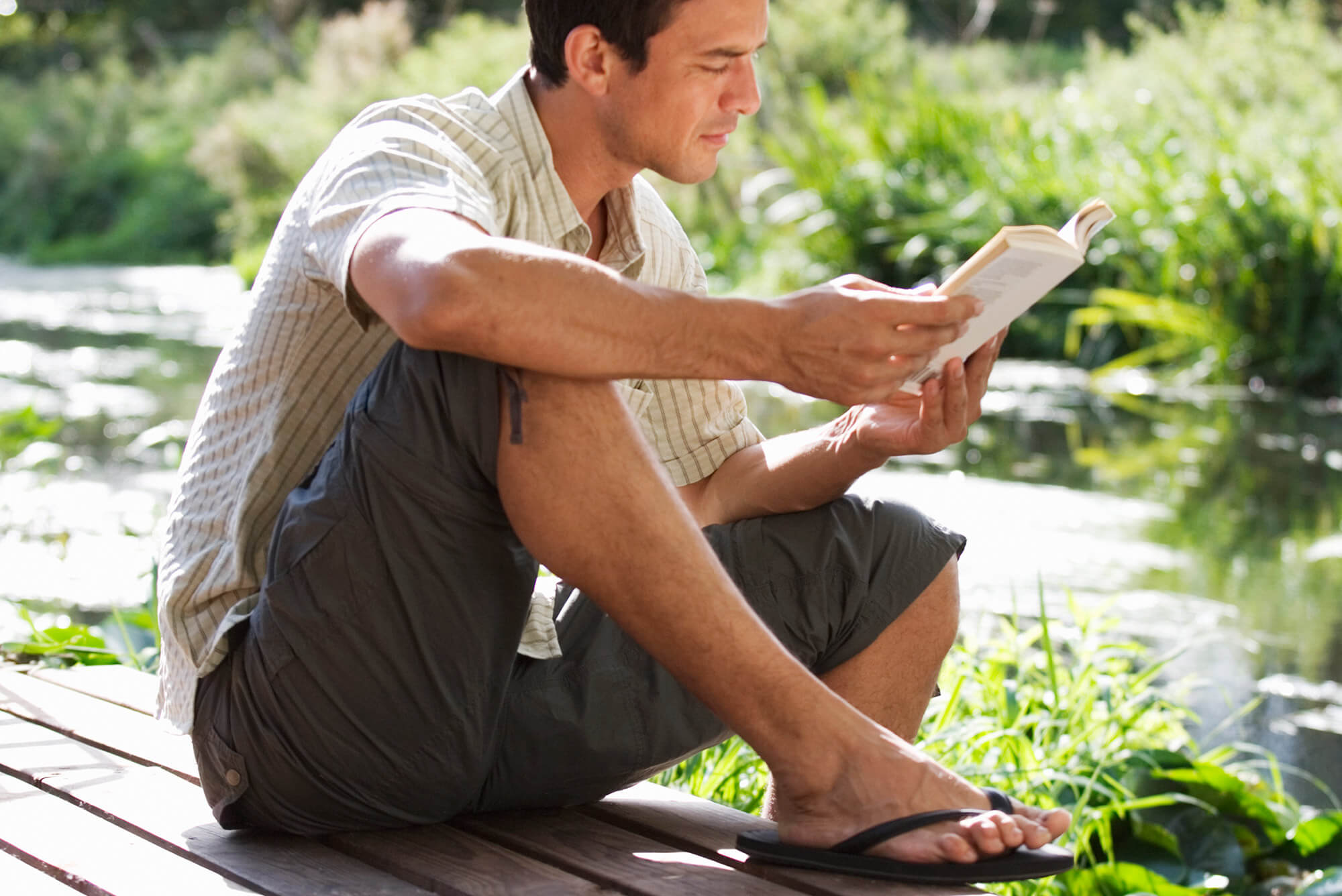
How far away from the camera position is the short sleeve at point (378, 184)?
1392 mm

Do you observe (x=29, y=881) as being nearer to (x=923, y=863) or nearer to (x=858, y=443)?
(x=923, y=863)

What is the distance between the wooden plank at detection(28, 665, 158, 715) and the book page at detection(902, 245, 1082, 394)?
3.59 feet

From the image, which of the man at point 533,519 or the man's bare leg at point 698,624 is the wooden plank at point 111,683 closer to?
the man at point 533,519

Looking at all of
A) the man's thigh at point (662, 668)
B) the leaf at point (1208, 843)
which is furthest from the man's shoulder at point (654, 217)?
the leaf at point (1208, 843)

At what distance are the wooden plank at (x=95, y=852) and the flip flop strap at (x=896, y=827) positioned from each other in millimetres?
523

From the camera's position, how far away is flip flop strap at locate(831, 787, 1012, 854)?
A: 1372mm

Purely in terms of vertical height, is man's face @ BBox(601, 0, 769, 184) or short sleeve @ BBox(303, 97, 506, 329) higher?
man's face @ BBox(601, 0, 769, 184)

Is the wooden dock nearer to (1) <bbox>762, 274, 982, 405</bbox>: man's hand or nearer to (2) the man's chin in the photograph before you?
(1) <bbox>762, 274, 982, 405</bbox>: man's hand

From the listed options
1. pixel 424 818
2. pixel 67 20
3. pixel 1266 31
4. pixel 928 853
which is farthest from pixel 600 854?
pixel 67 20

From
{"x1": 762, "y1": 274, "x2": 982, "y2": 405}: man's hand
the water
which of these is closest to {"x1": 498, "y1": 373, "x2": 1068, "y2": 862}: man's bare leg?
{"x1": 762, "y1": 274, "x2": 982, "y2": 405}: man's hand

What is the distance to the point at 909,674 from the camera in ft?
5.41

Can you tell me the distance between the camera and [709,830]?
5.18ft

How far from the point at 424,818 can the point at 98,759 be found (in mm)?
468

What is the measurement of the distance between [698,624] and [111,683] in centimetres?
110
